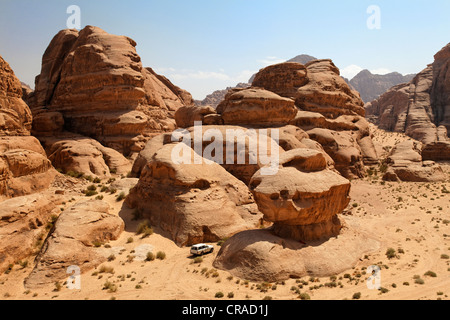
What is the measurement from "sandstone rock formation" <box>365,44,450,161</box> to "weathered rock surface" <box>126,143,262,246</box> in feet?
141

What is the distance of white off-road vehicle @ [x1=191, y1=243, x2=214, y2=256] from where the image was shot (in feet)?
46.5

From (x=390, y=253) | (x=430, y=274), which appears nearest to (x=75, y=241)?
(x=390, y=253)

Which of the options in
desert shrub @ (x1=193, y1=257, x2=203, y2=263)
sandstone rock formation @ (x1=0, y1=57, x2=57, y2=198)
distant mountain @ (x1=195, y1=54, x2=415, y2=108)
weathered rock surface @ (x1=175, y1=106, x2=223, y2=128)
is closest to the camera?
desert shrub @ (x1=193, y1=257, x2=203, y2=263)

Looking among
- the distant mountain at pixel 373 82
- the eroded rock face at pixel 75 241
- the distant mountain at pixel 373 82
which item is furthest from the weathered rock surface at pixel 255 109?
the distant mountain at pixel 373 82

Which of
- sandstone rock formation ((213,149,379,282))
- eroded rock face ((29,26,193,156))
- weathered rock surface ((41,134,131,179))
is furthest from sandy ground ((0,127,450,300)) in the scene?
eroded rock face ((29,26,193,156))

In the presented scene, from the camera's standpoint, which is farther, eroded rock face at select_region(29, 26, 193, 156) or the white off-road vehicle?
eroded rock face at select_region(29, 26, 193, 156)

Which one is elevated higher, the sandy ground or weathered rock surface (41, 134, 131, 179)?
weathered rock surface (41, 134, 131, 179)

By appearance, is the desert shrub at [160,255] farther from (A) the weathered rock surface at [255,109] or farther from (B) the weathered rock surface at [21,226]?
(A) the weathered rock surface at [255,109]

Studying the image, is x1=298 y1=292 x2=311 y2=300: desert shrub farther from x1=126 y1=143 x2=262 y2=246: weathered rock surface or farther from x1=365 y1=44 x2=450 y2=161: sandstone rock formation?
x1=365 y1=44 x2=450 y2=161: sandstone rock formation

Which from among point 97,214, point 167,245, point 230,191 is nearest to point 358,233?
point 230,191

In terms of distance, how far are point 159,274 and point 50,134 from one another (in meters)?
22.0

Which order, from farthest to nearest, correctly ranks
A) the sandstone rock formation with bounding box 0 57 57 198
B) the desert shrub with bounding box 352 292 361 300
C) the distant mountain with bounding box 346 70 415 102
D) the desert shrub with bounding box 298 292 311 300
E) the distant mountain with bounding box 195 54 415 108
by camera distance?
the distant mountain with bounding box 346 70 415 102 → the distant mountain with bounding box 195 54 415 108 → the sandstone rock formation with bounding box 0 57 57 198 → the desert shrub with bounding box 298 292 311 300 → the desert shrub with bounding box 352 292 361 300

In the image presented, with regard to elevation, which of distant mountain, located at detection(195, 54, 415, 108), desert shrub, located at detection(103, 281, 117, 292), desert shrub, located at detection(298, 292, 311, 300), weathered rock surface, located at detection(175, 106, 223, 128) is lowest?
desert shrub, located at detection(103, 281, 117, 292)

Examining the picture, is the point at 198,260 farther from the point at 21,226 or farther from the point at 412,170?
the point at 412,170
